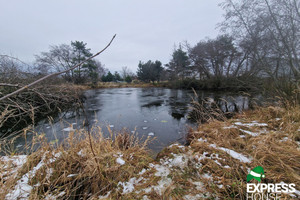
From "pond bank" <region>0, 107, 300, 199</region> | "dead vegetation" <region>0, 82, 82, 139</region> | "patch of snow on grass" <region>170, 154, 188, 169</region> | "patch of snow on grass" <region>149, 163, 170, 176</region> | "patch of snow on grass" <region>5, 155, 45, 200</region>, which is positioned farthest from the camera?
"dead vegetation" <region>0, 82, 82, 139</region>

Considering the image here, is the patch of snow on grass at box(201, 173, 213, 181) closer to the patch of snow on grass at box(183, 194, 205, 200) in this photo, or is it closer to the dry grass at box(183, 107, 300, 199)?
the dry grass at box(183, 107, 300, 199)

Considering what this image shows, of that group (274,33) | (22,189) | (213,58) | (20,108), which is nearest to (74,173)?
(22,189)

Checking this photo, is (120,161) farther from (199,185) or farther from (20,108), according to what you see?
(20,108)

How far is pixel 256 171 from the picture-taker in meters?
1.16

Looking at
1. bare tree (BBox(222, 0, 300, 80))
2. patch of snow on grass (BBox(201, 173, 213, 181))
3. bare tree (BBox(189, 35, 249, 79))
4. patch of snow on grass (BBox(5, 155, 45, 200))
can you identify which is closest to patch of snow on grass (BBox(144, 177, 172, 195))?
patch of snow on grass (BBox(201, 173, 213, 181))

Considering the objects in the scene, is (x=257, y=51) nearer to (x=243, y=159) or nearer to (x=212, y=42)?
(x=243, y=159)

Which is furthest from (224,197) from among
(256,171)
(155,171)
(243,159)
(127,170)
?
(127,170)

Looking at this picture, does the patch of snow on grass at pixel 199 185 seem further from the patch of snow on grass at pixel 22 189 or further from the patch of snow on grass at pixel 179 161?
the patch of snow on grass at pixel 22 189

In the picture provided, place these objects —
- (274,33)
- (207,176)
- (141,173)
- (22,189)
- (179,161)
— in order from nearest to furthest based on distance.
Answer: (22,189) < (207,176) < (141,173) < (179,161) < (274,33)

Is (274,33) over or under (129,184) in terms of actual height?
over

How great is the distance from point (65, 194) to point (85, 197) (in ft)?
0.82

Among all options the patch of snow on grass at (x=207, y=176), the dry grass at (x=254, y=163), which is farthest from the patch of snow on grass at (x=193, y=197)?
the patch of snow on grass at (x=207, y=176)

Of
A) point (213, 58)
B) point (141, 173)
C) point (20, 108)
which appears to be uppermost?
point (213, 58)

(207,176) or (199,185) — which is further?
(207,176)
